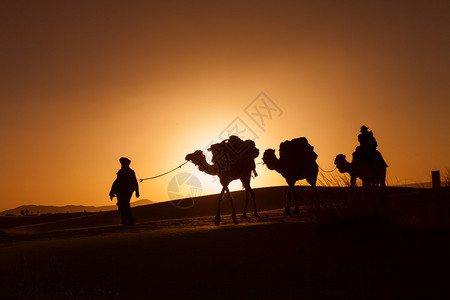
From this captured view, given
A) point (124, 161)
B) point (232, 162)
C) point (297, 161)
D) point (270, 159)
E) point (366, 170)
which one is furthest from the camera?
point (270, 159)

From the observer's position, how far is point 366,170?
938 cm

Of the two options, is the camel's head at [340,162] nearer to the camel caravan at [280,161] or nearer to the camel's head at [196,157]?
the camel caravan at [280,161]

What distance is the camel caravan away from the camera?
14.7 meters

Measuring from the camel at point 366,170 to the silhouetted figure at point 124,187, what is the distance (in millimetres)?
7142

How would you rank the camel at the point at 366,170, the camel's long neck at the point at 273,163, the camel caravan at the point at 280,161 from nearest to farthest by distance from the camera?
the camel at the point at 366,170, the camel caravan at the point at 280,161, the camel's long neck at the point at 273,163

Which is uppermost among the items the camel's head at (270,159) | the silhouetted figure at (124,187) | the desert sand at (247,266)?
the camel's head at (270,159)

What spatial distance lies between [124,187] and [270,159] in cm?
503

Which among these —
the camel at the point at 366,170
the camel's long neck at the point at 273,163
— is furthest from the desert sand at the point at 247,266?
the camel's long neck at the point at 273,163

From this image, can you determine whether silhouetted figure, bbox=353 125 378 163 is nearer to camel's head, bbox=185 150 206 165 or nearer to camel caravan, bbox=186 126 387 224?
camel caravan, bbox=186 126 387 224

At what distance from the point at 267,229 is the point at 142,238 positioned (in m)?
2.29

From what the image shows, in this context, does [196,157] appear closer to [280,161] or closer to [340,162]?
[280,161]

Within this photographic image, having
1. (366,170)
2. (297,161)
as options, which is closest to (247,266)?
(366,170)

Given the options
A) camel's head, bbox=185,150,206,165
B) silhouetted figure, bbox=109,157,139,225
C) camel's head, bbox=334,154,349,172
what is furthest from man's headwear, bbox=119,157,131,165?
camel's head, bbox=334,154,349,172

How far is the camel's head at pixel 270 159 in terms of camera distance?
1611 cm
